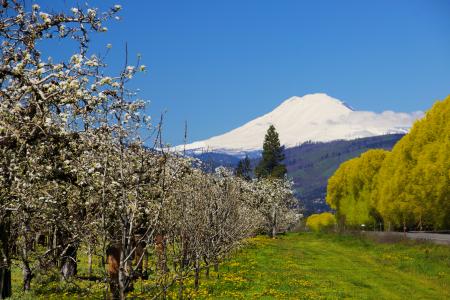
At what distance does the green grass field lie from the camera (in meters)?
27.4

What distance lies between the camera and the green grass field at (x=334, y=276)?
27375mm

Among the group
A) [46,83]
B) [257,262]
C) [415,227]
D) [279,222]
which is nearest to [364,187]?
[415,227]

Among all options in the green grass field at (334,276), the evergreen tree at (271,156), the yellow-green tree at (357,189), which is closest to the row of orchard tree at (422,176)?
the yellow-green tree at (357,189)

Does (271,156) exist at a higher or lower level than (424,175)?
higher

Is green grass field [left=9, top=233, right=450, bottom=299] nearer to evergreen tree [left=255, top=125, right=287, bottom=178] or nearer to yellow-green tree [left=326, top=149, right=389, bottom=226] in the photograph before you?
yellow-green tree [left=326, top=149, right=389, bottom=226]

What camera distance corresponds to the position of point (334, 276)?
36.9 m

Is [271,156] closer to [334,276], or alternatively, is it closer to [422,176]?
[422,176]

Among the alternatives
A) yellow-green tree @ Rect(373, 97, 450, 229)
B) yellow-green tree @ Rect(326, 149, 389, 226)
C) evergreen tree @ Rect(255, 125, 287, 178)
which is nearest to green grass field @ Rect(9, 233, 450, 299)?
yellow-green tree @ Rect(373, 97, 450, 229)

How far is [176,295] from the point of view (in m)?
23.8

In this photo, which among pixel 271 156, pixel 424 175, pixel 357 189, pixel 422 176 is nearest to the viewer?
pixel 424 175

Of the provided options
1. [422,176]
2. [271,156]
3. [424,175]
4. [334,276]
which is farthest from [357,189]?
[334,276]

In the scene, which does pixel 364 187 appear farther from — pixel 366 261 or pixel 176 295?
pixel 176 295

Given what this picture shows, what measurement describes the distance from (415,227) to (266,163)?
4536 cm

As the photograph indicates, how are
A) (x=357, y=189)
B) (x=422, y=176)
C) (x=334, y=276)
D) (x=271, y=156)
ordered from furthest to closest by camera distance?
(x=271, y=156) → (x=357, y=189) → (x=422, y=176) → (x=334, y=276)
